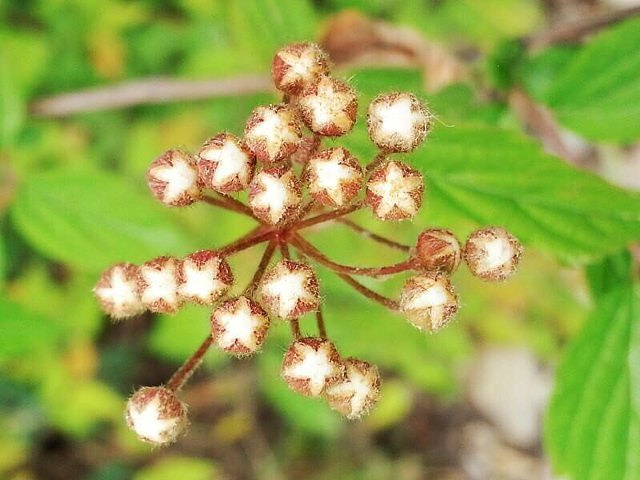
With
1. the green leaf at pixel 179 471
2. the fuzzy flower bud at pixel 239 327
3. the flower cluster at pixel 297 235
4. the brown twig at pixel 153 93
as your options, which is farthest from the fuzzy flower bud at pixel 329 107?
the green leaf at pixel 179 471

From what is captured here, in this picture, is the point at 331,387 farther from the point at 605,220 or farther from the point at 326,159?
the point at 605,220

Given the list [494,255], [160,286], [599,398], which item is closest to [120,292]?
[160,286]

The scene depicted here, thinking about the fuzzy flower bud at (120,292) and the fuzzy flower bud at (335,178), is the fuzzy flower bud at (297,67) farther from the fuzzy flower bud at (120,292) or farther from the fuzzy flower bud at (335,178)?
the fuzzy flower bud at (120,292)

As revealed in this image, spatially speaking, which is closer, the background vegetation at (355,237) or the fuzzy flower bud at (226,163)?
the fuzzy flower bud at (226,163)

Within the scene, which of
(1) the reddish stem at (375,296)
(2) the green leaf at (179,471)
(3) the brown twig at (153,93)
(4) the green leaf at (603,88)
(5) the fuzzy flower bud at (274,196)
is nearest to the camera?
(5) the fuzzy flower bud at (274,196)

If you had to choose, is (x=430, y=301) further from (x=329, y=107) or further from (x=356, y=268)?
(x=329, y=107)

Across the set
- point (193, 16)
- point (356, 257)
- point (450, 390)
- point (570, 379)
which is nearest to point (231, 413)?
point (450, 390)

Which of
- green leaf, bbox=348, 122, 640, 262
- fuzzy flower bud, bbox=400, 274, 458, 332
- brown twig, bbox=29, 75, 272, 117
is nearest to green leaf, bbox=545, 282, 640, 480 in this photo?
green leaf, bbox=348, 122, 640, 262

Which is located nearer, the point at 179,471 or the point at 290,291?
the point at 290,291
